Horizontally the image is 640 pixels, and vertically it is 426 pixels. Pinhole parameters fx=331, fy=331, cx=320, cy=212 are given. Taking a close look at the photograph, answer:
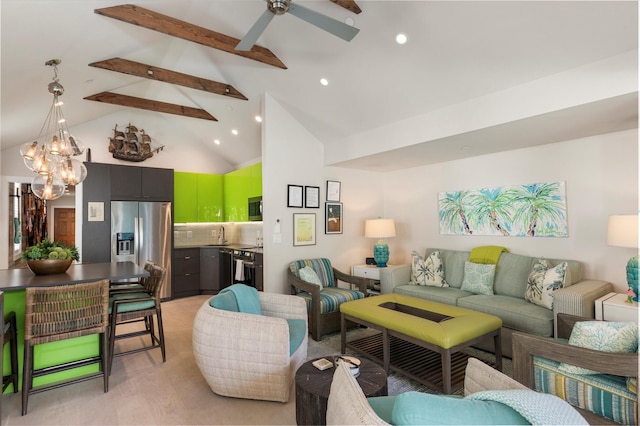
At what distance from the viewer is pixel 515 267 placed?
3.78 meters

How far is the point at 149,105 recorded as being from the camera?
5391mm

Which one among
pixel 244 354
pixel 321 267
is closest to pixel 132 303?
pixel 244 354

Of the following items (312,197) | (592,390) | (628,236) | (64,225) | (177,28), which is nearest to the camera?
(592,390)

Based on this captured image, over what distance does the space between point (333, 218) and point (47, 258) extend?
3374 mm

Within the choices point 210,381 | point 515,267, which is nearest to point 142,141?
point 210,381

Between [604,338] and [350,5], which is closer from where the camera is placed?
[604,338]

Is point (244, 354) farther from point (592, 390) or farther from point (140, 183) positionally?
point (140, 183)

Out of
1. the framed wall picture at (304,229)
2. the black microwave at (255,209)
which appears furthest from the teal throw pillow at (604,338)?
the black microwave at (255,209)

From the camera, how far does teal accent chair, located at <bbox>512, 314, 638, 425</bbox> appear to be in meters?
1.62

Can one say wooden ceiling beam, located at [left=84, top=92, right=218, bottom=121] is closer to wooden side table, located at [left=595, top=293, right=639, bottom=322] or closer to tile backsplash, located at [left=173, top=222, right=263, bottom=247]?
tile backsplash, located at [left=173, top=222, right=263, bottom=247]

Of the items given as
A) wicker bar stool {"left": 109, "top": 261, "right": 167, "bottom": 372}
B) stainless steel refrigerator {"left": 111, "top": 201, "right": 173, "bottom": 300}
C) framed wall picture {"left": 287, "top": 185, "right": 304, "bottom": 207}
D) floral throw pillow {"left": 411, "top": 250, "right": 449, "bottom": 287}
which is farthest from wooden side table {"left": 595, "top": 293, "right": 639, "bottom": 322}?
stainless steel refrigerator {"left": 111, "top": 201, "right": 173, "bottom": 300}

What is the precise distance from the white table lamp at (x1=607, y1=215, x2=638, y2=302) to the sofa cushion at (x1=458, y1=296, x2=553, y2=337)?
0.67 m

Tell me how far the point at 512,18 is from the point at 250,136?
4.25 m

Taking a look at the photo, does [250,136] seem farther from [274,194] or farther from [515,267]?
[515,267]
